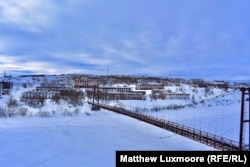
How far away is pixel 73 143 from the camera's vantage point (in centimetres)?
2519

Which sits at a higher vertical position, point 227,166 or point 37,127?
point 227,166

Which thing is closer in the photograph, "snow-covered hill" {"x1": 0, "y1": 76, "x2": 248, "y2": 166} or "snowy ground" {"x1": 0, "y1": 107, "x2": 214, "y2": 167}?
"snowy ground" {"x1": 0, "y1": 107, "x2": 214, "y2": 167}

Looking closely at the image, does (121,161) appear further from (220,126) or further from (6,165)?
(220,126)

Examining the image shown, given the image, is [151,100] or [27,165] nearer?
[27,165]

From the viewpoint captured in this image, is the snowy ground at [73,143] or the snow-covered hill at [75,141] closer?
the snowy ground at [73,143]

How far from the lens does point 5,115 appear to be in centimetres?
4309

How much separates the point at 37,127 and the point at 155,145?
16352 millimetres

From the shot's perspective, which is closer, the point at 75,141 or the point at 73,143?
the point at 73,143

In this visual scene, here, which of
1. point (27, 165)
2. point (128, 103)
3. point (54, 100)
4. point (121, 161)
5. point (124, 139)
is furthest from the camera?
point (128, 103)

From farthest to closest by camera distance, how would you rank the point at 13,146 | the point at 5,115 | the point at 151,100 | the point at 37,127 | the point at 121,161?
the point at 151,100 → the point at 5,115 → the point at 37,127 → the point at 13,146 → the point at 121,161

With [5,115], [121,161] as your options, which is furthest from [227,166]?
[5,115]

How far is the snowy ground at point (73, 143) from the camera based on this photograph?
1958 centimetres

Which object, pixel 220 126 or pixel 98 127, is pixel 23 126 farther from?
pixel 220 126

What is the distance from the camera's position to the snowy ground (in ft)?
64.2
